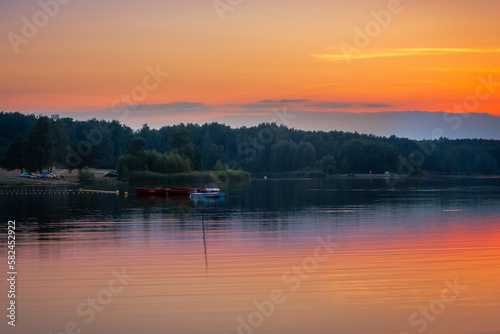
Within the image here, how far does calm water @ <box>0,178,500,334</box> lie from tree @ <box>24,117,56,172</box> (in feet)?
273

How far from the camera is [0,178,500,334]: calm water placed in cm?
1298

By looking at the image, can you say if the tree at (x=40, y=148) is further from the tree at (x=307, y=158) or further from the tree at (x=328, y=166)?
the tree at (x=307, y=158)

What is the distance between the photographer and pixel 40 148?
11231 cm

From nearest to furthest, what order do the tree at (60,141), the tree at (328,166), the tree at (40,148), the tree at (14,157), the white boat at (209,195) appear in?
the white boat at (209,195)
the tree at (40,148)
the tree at (14,157)
the tree at (60,141)
the tree at (328,166)

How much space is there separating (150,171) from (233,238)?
79.9 meters

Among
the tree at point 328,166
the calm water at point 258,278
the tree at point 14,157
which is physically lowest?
the calm water at point 258,278

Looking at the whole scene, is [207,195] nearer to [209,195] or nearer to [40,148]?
[209,195]

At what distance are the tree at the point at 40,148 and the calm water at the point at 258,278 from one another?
8306 centimetres

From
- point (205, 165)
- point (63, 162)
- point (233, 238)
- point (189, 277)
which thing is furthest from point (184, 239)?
point (205, 165)

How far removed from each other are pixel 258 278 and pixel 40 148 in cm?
10195

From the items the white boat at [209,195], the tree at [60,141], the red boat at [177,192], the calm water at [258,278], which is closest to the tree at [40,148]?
the tree at [60,141]

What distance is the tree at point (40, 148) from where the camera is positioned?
112m

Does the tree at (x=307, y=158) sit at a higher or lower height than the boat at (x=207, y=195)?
higher

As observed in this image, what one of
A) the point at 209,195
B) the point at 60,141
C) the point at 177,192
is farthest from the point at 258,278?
the point at 60,141
